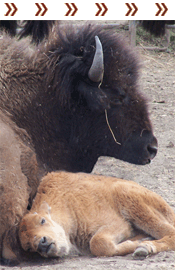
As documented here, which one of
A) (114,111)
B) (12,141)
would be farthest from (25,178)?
(114,111)

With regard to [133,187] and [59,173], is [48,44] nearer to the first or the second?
[59,173]

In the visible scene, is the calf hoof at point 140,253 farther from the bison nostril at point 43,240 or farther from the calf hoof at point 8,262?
the calf hoof at point 8,262

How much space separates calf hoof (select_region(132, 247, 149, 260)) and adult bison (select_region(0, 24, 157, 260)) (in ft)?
4.70

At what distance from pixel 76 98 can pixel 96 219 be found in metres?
1.43

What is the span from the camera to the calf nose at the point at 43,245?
11.3 ft

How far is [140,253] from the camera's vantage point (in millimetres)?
3502

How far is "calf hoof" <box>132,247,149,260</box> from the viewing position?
3496 mm

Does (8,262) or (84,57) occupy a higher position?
(84,57)

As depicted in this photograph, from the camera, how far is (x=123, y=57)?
15.9 feet

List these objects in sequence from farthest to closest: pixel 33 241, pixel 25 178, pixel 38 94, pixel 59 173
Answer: pixel 38 94
pixel 59 173
pixel 25 178
pixel 33 241

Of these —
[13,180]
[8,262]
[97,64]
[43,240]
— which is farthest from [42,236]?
[97,64]

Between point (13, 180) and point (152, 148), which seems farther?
point (152, 148)

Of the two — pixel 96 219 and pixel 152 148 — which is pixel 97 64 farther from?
pixel 96 219

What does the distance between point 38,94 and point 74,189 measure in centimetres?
115
